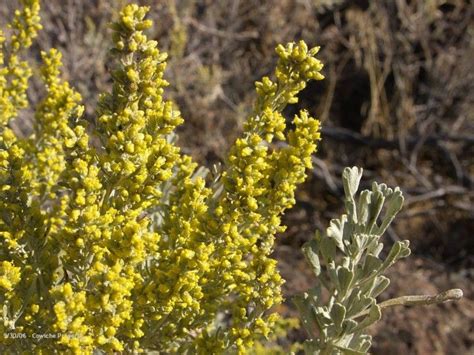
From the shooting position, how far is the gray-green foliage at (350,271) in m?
1.51

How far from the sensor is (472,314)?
4.72m

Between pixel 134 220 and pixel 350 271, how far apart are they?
535 mm

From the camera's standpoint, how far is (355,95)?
5762 mm

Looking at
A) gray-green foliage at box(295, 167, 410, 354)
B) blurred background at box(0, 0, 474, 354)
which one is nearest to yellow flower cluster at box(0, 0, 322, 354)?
gray-green foliage at box(295, 167, 410, 354)

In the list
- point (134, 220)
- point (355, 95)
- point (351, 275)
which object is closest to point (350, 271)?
point (351, 275)

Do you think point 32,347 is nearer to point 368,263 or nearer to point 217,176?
point 217,176

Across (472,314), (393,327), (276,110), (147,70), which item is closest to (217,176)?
(276,110)

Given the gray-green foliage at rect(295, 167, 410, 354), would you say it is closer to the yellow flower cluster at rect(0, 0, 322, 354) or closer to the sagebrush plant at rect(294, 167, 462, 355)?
the sagebrush plant at rect(294, 167, 462, 355)

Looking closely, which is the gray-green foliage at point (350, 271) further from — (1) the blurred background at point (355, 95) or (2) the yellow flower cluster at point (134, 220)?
(1) the blurred background at point (355, 95)

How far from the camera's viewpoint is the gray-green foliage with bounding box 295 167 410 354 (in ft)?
4.95

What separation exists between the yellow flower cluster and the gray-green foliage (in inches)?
5.2

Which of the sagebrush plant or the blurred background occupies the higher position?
the blurred background

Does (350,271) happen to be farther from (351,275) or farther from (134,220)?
(134,220)

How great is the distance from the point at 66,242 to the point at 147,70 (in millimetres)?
414
